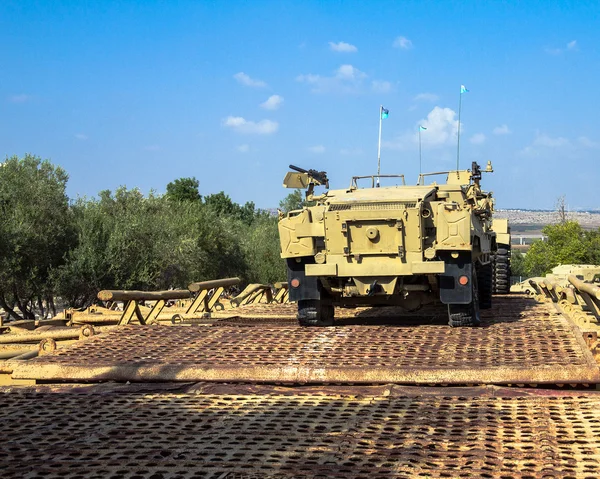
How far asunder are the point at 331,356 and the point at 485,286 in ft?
18.5

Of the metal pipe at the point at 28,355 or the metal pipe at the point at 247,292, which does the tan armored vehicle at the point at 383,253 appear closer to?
the metal pipe at the point at 28,355

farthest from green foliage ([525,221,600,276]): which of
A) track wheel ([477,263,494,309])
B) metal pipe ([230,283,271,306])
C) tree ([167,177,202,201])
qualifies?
track wheel ([477,263,494,309])

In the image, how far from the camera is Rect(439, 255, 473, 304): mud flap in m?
9.20

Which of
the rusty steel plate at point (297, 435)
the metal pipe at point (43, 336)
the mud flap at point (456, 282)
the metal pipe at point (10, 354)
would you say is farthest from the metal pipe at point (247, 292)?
the rusty steel plate at point (297, 435)

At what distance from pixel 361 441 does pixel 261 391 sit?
1638mm

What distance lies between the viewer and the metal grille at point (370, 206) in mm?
9352

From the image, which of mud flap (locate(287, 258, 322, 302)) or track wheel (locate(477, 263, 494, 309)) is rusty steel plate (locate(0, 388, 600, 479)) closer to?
mud flap (locate(287, 258, 322, 302))

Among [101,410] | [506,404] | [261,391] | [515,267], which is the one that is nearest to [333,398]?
[261,391]

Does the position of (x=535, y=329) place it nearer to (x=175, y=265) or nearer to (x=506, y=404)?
Result: (x=506, y=404)

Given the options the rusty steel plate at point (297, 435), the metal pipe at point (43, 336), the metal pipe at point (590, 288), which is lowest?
A: the rusty steel plate at point (297, 435)

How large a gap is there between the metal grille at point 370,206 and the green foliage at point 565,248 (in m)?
57.2

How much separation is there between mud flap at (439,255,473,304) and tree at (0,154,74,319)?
18.2m

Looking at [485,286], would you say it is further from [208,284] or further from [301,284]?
[208,284]

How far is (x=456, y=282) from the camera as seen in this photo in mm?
9289
